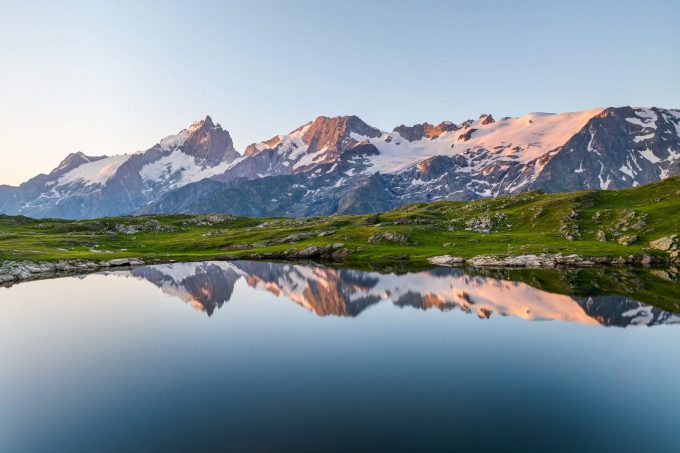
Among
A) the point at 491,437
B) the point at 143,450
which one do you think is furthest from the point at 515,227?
the point at 143,450

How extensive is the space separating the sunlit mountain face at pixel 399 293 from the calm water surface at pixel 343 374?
630 millimetres

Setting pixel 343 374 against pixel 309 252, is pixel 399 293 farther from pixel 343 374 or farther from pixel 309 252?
pixel 309 252

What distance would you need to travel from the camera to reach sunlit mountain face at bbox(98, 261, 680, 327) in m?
58.5

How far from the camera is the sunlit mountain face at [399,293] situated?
58.5 metres

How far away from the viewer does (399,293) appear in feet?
247

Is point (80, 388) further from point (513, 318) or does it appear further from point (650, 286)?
point (650, 286)

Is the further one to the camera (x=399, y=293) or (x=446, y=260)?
(x=446, y=260)

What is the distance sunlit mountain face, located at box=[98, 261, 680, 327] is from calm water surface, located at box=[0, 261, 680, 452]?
0.63 metres

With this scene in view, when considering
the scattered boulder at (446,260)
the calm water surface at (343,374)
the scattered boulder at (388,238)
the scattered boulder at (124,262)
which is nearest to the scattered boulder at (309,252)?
the scattered boulder at (388,238)

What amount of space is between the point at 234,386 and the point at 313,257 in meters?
101

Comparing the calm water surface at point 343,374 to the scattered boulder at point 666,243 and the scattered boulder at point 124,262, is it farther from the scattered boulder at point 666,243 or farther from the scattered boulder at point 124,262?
the scattered boulder at point 666,243

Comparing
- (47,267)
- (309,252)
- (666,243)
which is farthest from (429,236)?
(47,267)

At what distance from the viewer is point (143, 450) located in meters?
24.9

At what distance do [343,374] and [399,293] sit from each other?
131 ft
